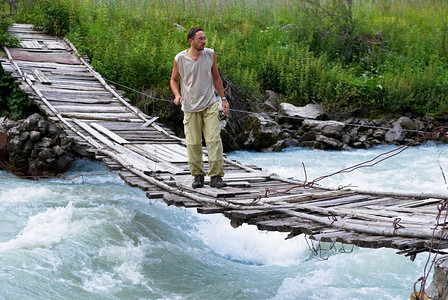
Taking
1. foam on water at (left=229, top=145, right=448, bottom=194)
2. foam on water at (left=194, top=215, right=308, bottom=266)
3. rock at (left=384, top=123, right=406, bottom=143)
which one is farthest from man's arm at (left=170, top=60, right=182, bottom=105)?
rock at (left=384, top=123, right=406, bottom=143)

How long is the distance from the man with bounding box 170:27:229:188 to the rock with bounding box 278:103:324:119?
697cm

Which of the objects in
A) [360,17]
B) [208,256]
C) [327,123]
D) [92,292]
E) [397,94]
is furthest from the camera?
[360,17]

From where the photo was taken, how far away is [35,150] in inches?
356

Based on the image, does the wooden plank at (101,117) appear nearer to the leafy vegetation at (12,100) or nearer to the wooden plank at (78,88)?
the wooden plank at (78,88)

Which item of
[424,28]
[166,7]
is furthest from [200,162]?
[424,28]

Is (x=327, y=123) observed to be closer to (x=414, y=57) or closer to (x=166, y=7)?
(x=414, y=57)

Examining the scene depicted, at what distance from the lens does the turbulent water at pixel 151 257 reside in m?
5.25

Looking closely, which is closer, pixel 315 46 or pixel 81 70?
pixel 81 70

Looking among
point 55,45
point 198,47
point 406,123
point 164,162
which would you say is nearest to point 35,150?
point 164,162

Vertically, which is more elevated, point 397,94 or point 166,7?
point 166,7

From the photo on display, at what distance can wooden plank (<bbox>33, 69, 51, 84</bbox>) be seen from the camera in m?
9.92

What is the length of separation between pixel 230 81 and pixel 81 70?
11.1 feet

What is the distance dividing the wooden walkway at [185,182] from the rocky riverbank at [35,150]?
50 centimetres

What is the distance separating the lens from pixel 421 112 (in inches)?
508
